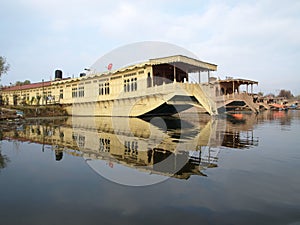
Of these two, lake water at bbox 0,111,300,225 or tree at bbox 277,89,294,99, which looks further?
tree at bbox 277,89,294,99

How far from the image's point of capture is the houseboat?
24.4m

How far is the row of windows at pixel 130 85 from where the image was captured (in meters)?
28.2

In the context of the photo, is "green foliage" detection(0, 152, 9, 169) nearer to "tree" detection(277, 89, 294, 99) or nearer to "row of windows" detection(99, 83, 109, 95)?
"row of windows" detection(99, 83, 109, 95)

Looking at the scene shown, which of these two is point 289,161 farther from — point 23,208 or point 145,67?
point 145,67

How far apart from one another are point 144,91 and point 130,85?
3.67 m

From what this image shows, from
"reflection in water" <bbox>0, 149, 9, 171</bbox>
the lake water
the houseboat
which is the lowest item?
the lake water

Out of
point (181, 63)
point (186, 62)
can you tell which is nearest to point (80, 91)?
point (181, 63)

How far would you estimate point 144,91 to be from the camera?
2589 centimetres

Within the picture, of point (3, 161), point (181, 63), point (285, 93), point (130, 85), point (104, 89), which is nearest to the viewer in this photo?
point (3, 161)

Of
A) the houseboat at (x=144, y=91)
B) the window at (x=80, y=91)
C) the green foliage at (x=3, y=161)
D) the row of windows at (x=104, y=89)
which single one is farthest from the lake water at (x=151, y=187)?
the window at (x=80, y=91)

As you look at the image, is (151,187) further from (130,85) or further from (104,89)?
(104,89)

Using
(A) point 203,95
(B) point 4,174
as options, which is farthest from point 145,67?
(B) point 4,174

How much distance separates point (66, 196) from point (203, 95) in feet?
72.0

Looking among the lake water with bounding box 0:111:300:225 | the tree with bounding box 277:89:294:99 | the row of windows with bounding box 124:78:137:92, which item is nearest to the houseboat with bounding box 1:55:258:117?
the row of windows with bounding box 124:78:137:92
